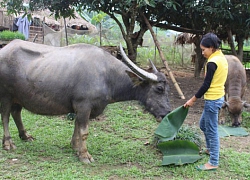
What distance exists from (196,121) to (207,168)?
254cm

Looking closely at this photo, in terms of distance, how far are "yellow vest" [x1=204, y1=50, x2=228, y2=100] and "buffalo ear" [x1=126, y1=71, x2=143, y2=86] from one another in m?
0.96

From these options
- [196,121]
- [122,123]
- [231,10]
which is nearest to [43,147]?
[122,123]

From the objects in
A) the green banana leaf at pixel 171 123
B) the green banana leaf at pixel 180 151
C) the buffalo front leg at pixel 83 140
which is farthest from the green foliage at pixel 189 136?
the buffalo front leg at pixel 83 140

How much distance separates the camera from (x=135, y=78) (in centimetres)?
427

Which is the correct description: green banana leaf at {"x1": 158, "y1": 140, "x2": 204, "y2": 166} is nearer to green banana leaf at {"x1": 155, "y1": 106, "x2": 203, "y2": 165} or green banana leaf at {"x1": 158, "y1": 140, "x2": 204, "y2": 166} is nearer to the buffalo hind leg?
green banana leaf at {"x1": 155, "y1": 106, "x2": 203, "y2": 165}

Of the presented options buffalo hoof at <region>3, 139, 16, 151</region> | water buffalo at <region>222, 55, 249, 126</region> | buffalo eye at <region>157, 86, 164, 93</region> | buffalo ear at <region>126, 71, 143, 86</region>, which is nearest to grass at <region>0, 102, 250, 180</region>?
buffalo hoof at <region>3, 139, 16, 151</region>

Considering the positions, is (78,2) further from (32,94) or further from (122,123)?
(32,94)

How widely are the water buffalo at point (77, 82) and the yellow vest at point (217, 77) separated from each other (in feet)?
2.43

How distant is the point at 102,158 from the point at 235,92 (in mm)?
3396

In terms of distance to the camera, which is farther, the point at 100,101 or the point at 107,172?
the point at 100,101

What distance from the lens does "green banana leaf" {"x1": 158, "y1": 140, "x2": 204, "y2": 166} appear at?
13.4 ft

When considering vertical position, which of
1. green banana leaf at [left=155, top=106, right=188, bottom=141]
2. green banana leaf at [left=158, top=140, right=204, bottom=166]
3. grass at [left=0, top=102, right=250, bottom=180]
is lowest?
grass at [left=0, top=102, right=250, bottom=180]

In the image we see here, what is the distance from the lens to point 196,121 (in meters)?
6.38

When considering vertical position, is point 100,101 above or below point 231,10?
below
